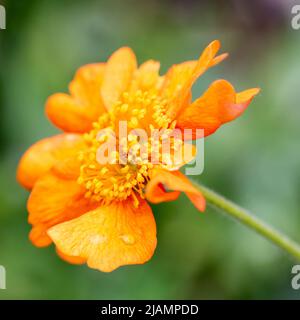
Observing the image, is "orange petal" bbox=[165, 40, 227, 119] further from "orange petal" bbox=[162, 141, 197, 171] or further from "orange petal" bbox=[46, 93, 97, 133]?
"orange petal" bbox=[46, 93, 97, 133]

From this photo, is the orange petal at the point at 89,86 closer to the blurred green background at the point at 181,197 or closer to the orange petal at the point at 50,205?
the orange petal at the point at 50,205

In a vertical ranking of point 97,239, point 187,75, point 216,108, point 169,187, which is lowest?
point 97,239

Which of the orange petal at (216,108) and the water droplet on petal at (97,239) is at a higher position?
the orange petal at (216,108)

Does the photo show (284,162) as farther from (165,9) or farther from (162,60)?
(165,9)

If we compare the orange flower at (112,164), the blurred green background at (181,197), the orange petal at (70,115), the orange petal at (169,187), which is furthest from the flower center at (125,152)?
the blurred green background at (181,197)

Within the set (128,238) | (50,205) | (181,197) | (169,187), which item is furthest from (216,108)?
(181,197)

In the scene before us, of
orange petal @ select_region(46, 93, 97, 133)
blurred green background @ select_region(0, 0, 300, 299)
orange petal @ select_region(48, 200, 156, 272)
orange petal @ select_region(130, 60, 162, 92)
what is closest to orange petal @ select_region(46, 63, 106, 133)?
orange petal @ select_region(46, 93, 97, 133)

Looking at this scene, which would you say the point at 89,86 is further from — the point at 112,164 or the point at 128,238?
the point at 128,238
